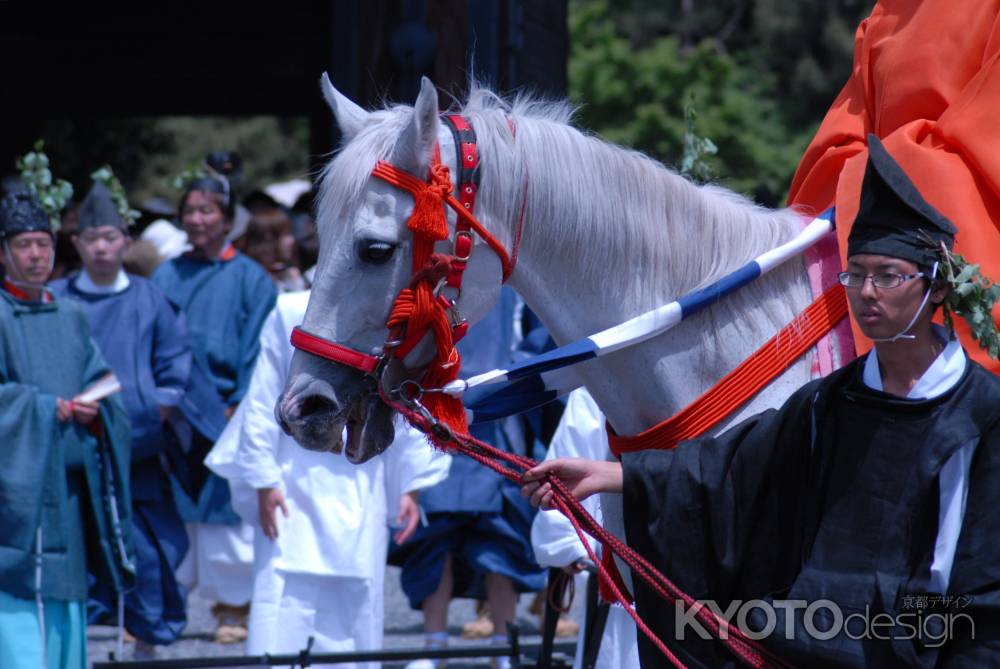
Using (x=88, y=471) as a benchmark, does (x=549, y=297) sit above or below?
above

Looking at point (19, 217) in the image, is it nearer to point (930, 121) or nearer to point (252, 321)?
point (252, 321)

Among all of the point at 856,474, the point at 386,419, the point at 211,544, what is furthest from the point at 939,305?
the point at 211,544

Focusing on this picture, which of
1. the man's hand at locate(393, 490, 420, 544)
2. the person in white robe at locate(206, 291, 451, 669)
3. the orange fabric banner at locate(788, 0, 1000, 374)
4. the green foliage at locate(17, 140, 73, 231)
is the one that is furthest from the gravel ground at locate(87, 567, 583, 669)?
the orange fabric banner at locate(788, 0, 1000, 374)

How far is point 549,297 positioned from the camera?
315cm

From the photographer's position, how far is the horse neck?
10.1 ft

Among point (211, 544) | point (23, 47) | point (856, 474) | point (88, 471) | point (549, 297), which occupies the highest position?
point (23, 47)

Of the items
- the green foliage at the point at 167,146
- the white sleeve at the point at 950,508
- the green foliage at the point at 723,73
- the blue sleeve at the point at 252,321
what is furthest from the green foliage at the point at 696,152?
the green foliage at the point at 723,73

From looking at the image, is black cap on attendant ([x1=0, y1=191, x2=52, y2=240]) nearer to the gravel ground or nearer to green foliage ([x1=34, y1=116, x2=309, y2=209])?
the gravel ground

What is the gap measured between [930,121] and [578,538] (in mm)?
1698

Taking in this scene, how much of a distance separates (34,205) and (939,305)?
3.93m

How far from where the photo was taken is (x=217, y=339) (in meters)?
7.39

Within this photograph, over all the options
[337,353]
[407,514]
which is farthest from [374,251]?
[407,514]

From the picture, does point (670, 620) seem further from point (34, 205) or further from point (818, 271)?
point (34, 205)

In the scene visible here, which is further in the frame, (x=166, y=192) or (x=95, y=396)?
(x=166, y=192)
